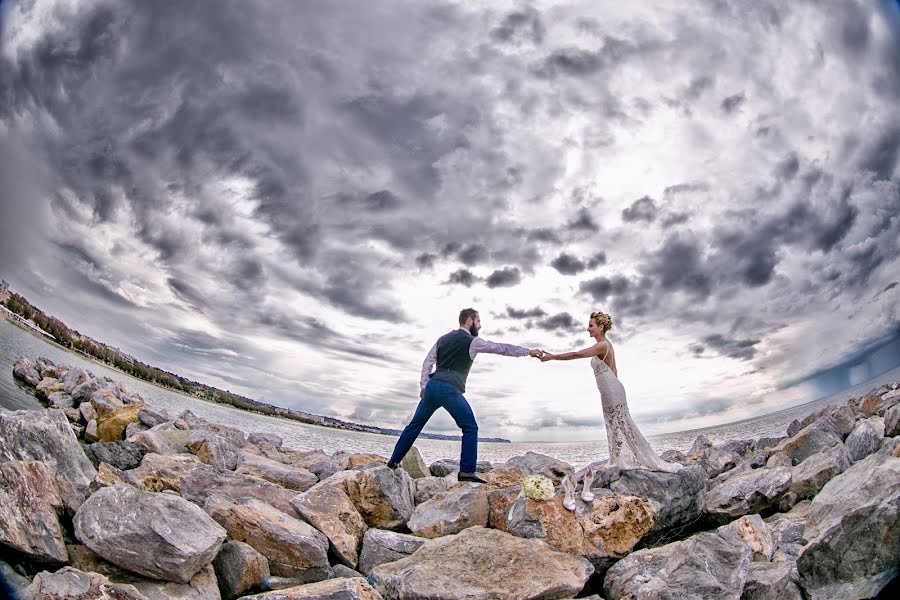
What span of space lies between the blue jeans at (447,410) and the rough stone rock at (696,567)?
2.74m

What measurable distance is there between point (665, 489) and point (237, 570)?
18.8 feet

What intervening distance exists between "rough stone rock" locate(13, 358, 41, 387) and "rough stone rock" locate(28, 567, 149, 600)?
791 cm

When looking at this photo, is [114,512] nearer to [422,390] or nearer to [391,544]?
[391,544]

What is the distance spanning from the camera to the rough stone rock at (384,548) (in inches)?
248

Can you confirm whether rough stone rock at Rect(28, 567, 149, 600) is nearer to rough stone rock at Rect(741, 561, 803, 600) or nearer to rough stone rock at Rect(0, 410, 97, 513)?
rough stone rock at Rect(0, 410, 97, 513)

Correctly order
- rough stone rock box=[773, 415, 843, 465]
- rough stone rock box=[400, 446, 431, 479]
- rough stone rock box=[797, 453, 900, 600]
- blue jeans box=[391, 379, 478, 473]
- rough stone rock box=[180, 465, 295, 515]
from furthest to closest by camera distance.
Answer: rough stone rock box=[400, 446, 431, 479]
rough stone rock box=[773, 415, 843, 465]
blue jeans box=[391, 379, 478, 473]
rough stone rock box=[180, 465, 295, 515]
rough stone rock box=[797, 453, 900, 600]

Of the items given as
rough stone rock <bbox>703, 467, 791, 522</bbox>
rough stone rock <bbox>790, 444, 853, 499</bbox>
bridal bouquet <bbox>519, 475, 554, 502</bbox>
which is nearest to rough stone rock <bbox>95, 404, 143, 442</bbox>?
bridal bouquet <bbox>519, 475, 554, 502</bbox>

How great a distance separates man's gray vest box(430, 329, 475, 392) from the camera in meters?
7.75

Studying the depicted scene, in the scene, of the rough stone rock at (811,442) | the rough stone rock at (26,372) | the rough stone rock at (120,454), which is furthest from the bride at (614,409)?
the rough stone rock at (26,372)

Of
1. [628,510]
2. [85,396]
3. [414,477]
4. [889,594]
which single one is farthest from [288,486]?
[85,396]

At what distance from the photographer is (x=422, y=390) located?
783 cm

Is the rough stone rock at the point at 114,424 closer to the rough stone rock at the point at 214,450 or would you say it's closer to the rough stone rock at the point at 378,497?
the rough stone rock at the point at 214,450

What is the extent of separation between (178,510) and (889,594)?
21.5 feet

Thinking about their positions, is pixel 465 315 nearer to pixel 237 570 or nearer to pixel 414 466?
pixel 414 466
